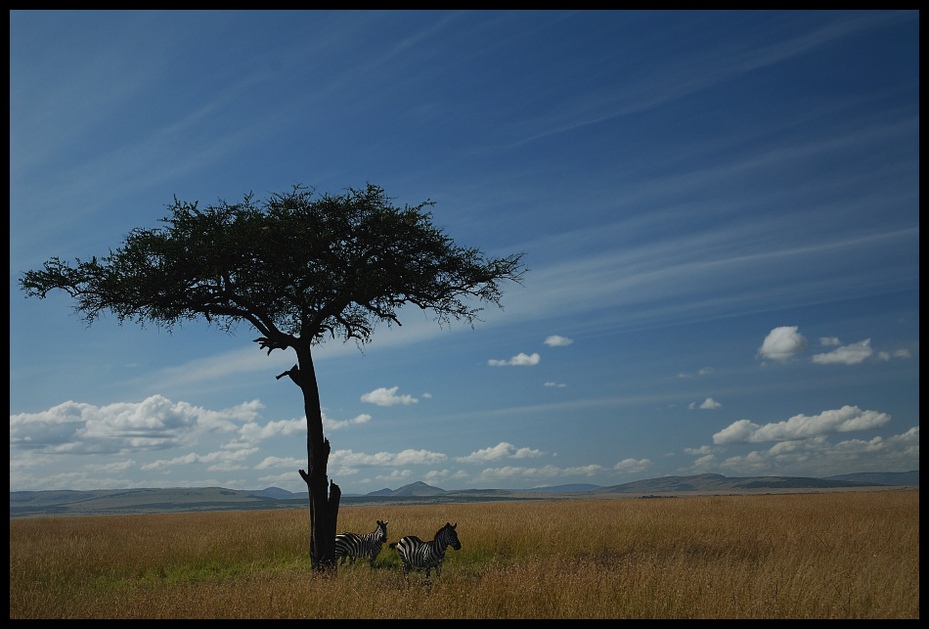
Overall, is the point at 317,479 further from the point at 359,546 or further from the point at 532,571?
the point at 532,571

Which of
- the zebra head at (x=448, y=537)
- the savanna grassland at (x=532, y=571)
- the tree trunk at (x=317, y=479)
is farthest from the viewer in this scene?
the tree trunk at (x=317, y=479)

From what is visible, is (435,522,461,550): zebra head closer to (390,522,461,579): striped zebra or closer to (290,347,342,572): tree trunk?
Answer: (390,522,461,579): striped zebra

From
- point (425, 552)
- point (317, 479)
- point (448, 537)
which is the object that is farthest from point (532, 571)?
point (317, 479)

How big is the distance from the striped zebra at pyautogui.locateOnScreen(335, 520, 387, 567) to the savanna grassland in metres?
0.53

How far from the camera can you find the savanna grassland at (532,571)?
12281 mm

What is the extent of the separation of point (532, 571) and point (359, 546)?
364 inches

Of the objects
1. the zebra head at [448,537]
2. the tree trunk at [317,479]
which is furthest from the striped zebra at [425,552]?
the tree trunk at [317,479]

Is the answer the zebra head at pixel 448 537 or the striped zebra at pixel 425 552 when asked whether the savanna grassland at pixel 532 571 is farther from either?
the zebra head at pixel 448 537

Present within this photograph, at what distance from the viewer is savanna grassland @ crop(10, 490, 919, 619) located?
12281mm

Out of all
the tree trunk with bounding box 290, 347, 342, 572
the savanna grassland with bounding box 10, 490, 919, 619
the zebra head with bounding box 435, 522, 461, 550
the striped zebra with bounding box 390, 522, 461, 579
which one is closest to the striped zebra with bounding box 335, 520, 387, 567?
the savanna grassland with bounding box 10, 490, 919, 619

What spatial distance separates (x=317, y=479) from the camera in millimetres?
19500

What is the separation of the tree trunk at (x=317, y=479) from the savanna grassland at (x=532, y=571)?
0.93 meters
